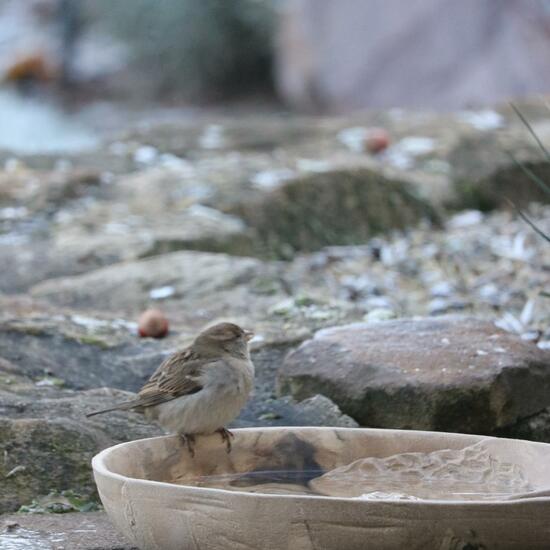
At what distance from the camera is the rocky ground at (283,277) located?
11.6 feet

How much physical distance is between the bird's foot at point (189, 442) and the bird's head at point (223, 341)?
282 mm

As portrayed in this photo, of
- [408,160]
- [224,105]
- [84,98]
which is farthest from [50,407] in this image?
[84,98]

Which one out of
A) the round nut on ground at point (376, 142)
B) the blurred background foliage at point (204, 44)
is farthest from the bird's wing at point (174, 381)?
the blurred background foliage at point (204, 44)

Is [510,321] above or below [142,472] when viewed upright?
below

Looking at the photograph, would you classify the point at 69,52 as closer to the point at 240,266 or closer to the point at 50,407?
the point at 240,266

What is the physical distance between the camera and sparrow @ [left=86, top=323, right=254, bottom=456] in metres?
Result: 3.13

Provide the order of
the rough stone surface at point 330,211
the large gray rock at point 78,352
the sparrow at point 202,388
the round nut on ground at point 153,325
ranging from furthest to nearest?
the rough stone surface at point 330,211, the round nut on ground at point 153,325, the large gray rock at point 78,352, the sparrow at point 202,388

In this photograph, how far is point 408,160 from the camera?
25.2ft

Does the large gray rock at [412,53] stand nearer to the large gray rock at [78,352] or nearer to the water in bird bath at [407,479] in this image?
the large gray rock at [78,352]

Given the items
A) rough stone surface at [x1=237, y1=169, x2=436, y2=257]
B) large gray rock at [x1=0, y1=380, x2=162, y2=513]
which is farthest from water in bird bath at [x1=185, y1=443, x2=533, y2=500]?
rough stone surface at [x1=237, y1=169, x2=436, y2=257]

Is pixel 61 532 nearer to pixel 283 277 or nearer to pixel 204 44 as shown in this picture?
pixel 283 277

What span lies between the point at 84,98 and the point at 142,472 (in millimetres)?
15137

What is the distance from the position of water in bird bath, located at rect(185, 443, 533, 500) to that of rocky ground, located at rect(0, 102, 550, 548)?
377mm

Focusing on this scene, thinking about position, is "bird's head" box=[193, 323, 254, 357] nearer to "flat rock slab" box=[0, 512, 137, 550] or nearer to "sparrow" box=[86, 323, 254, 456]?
"sparrow" box=[86, 323, 254, 456]
